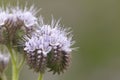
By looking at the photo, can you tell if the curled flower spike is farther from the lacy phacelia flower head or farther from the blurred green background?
the blurred green background

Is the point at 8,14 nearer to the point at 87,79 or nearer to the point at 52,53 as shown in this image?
the point at 52,53

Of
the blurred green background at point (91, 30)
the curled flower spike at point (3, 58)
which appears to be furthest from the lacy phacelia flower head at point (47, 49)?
the blurred green background at point (91, 30)

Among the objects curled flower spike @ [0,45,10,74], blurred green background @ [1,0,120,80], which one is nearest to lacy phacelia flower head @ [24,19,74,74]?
curled flower spike @ [0,45,10,74]

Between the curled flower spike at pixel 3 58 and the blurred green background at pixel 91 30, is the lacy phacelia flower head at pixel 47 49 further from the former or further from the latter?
the blurred green background at pixel 91 30

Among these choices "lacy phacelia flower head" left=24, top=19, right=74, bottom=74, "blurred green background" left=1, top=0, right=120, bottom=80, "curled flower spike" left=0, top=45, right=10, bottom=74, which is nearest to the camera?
"lacy phacelia flower head" left=24, top=19, right=74, bottom=74

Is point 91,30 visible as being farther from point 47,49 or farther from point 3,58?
point 47,49

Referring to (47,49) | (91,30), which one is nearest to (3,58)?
(47,49)
